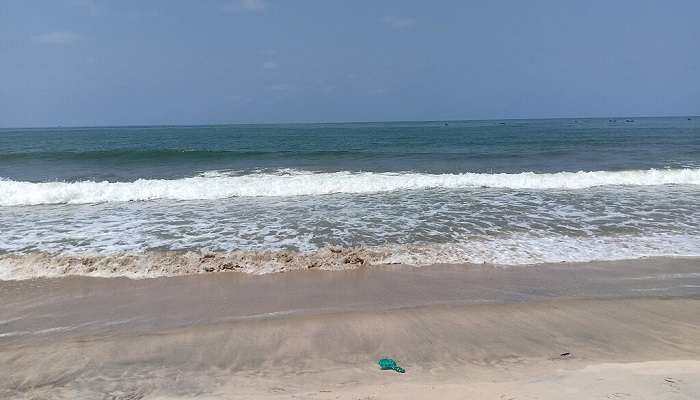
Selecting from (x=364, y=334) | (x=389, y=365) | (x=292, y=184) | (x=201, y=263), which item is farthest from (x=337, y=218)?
(x=389, y=365)

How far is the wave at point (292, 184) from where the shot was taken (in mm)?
13773

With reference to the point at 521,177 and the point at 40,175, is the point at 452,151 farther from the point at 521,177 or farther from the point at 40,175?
the point at 40,175

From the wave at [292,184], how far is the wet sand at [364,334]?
25.6ft

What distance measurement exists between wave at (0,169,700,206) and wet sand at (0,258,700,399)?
25.6 feet

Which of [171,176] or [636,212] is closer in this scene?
[636,212]

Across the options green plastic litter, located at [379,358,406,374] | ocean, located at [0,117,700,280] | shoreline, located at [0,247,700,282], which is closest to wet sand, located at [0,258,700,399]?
green plastic litter, located at [379,358,406,374]

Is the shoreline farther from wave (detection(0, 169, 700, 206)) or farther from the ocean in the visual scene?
wave (detection(0, 169, 700, 206))

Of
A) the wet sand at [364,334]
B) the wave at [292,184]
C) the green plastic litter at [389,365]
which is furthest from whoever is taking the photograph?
the wave at [292,184]

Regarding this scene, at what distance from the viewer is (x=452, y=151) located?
1125 inches

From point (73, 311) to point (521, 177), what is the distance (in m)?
15.2

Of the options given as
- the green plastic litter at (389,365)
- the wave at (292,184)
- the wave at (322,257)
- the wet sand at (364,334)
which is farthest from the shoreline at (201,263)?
the wave at (292,184)

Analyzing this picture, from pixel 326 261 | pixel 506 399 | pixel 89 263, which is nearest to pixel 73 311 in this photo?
pixel 89 263

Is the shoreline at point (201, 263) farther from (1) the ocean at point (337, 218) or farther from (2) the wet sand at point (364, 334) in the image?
(2) the wet sand at point (364, 334)

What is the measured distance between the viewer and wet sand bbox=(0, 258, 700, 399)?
3.67m
